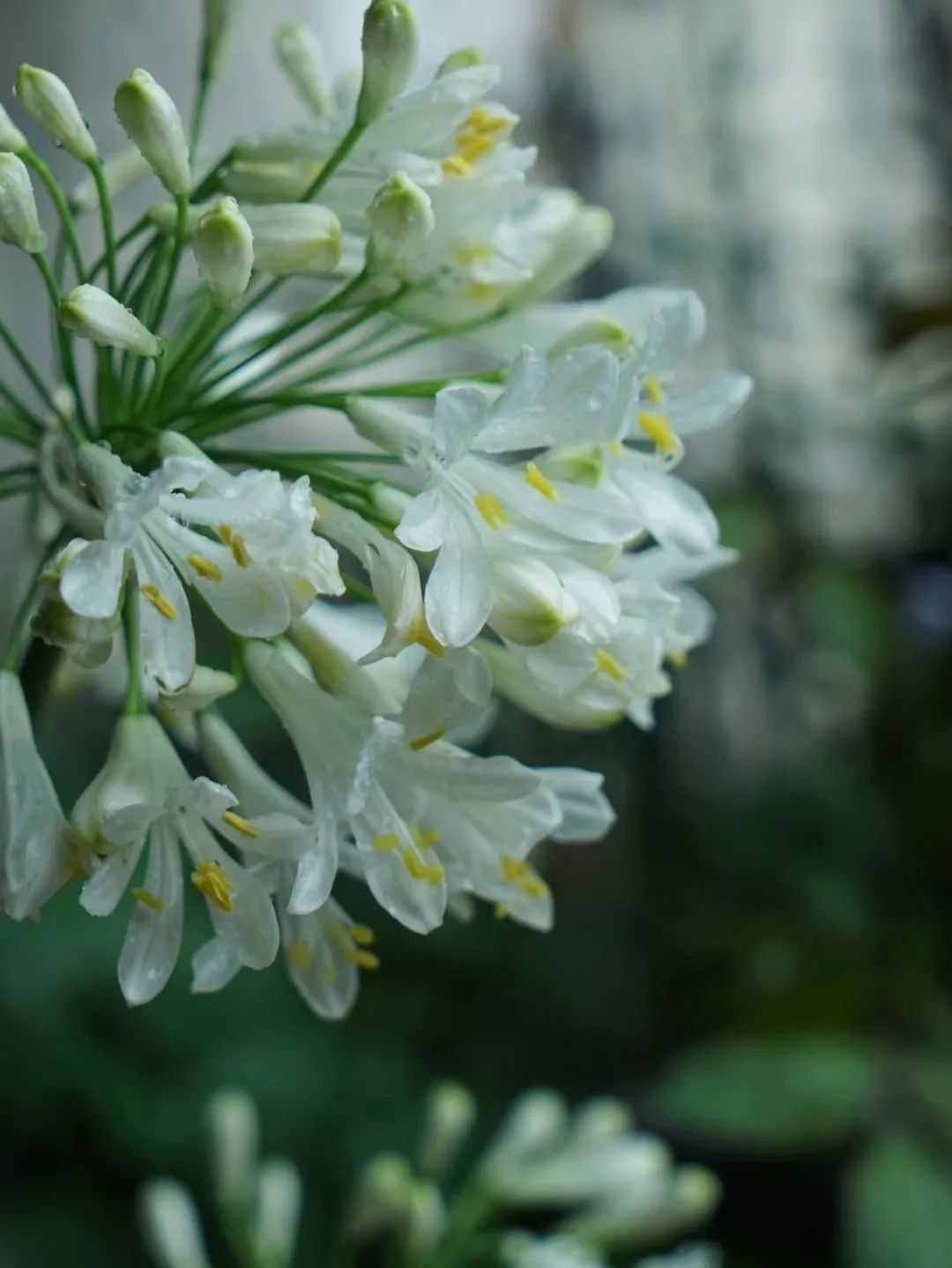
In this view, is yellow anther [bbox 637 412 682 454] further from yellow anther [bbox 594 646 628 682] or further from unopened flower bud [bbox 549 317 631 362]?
yellow anther [bbox 594 646 628 682]

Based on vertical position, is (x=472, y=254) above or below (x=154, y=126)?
below

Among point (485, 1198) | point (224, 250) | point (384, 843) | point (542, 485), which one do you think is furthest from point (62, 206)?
point (485, 1198)

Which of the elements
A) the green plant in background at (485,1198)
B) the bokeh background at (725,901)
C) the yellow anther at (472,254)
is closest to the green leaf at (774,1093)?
the bokeh background at (725,901)

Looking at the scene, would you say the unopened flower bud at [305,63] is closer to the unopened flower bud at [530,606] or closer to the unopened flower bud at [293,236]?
the unopened flower bud at [293,236]

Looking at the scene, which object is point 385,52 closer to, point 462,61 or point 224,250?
point 462,61

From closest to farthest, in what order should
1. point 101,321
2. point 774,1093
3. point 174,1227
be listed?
point 101,321, point 174,1227, point 774,1093

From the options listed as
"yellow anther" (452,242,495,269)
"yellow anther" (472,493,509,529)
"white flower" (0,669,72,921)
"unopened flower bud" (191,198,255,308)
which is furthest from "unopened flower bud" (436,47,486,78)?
"white flower" (0,669,72,921)

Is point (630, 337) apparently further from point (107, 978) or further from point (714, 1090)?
point (107, 978)
